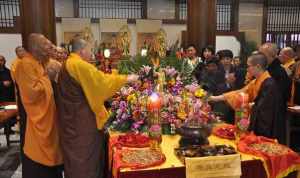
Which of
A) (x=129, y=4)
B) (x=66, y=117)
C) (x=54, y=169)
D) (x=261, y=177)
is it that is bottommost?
(x=54, y=169)

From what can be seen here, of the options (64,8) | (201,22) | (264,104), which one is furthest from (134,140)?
(64,8)

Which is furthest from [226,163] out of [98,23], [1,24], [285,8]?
[285,8]

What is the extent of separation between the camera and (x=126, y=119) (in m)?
2.84

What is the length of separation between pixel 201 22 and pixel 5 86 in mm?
3497

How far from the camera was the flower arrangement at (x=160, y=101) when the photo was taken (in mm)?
2746

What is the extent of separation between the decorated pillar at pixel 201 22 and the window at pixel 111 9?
3468mm

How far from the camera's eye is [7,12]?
7797 millimetres

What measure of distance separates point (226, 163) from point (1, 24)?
23.8 ft

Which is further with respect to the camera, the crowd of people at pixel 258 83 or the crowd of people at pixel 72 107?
the crowd of people at pixel 258 83

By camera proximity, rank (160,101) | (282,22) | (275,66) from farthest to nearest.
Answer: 1. (282,22)
2. (275,66)
3. (160,101)

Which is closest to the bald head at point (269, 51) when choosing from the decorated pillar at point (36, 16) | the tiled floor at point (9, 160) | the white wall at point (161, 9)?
the decorated pillar at point (36, 16)

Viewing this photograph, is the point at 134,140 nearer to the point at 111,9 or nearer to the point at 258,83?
the point at 258,83

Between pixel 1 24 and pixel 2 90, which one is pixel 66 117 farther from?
pixel 1 24

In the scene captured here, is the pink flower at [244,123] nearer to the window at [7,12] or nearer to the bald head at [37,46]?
the bald head at [37,46]
